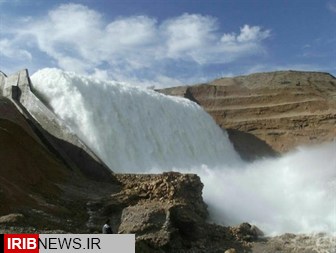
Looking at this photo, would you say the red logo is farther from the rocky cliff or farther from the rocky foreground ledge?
the rocky foreground ledge

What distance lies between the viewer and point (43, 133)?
21.9 metres

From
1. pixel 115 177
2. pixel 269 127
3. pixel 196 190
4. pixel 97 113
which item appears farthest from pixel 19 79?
pixel 269 127

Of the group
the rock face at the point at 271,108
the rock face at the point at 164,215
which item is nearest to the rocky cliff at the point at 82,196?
the rock face at the point at 164,215

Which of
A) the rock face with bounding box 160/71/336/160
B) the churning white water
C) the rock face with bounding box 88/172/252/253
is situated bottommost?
the rock face with bounding box 88/172/252/253

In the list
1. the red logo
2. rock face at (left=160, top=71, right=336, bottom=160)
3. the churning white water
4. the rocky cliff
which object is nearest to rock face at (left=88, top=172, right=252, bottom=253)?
the rocky cliff

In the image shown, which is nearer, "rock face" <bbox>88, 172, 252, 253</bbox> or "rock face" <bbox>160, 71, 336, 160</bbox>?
"rock face" <bbox>88, 172, 252, 253</bbox>

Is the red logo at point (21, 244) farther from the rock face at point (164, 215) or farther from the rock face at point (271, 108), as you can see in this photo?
the rock face at point (271, 108)

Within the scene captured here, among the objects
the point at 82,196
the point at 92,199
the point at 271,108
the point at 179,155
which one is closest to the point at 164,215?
the point at 92,199

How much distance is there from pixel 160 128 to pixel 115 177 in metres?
8.74

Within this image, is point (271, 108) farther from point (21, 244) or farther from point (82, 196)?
point (21, 244)

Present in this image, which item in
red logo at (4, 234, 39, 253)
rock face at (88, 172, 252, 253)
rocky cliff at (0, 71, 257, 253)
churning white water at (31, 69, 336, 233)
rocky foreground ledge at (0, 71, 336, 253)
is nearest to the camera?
red logo at (4, 234, 39, 253)

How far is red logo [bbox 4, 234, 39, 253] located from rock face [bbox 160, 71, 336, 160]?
3135 centimetres

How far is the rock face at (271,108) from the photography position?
41.4m

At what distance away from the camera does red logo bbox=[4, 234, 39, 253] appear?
29.1ft
